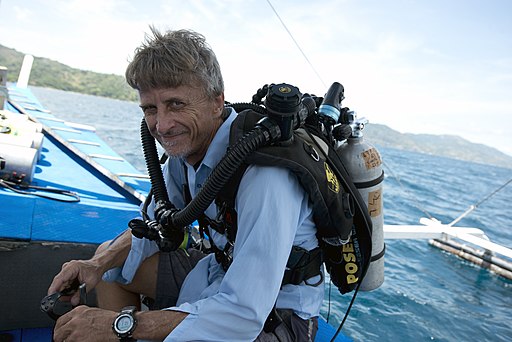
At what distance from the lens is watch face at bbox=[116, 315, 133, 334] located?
113 centimetres

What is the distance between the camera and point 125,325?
1.14 metres

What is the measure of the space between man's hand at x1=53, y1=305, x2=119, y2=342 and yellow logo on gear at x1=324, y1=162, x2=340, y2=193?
789mm

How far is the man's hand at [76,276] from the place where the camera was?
1483mm

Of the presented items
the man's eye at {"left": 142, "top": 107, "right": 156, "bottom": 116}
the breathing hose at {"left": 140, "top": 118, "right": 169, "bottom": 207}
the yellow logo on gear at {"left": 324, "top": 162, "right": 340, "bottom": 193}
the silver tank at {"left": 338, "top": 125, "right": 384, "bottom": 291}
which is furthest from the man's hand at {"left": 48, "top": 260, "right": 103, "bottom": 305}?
the silver tank at {"left": 338, "top": 125, "right": 384, "bottom": 291}

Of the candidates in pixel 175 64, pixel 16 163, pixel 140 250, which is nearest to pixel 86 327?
pixel 140 250

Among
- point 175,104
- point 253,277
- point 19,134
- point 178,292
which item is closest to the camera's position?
point 253,277

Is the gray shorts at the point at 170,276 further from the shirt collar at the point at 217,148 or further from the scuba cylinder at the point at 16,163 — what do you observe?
the scuba cylinder at the point at 16,163

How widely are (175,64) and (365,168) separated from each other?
86cm

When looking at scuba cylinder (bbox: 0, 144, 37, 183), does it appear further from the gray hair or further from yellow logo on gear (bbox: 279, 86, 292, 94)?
yellow logo on gear (bbox: 279, 86, 292, 94)

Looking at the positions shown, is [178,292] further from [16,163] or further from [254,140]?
[16,163]

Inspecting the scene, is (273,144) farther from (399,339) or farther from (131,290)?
(399,339)

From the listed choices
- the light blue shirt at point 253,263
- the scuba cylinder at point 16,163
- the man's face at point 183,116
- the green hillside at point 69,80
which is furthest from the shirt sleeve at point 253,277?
the green hillside at point 69,80

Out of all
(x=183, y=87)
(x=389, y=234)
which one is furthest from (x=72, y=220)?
(x=389, y=234)

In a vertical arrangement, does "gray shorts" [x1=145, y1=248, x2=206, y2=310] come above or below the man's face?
below
